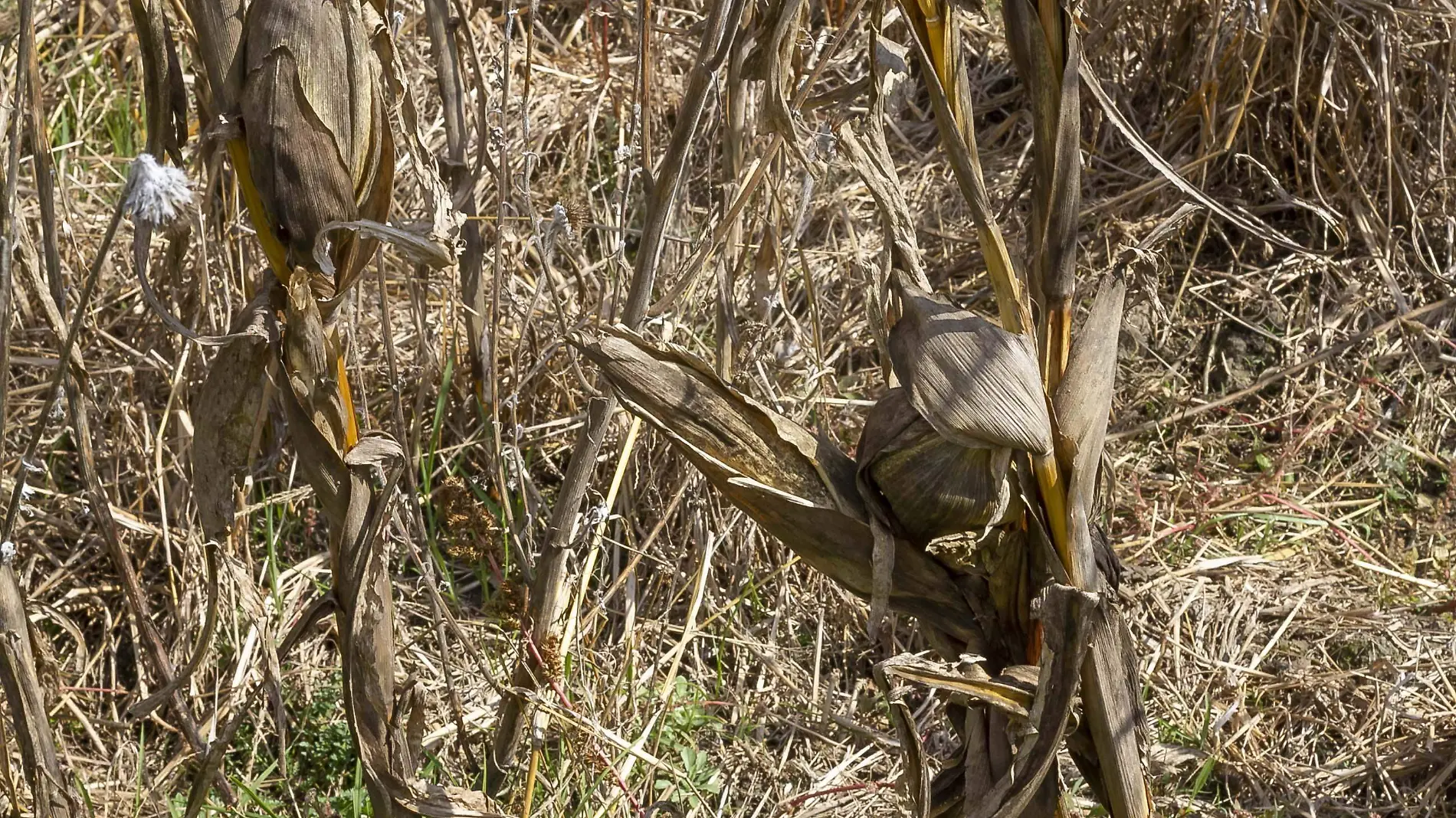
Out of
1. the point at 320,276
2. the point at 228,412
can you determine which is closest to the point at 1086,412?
the point at 320,276

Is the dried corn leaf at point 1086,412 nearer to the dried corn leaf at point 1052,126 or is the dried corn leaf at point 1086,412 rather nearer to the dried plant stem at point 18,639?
the dried corn leaf at point 1052,126

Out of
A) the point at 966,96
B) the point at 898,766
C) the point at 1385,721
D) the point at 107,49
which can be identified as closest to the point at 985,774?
the point at 966,96

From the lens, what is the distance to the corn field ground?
744mm

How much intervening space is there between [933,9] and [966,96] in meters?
0.05

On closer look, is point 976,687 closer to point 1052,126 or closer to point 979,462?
point 979,462

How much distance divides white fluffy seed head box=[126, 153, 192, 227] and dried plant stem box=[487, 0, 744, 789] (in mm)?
392

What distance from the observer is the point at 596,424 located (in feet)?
3.80

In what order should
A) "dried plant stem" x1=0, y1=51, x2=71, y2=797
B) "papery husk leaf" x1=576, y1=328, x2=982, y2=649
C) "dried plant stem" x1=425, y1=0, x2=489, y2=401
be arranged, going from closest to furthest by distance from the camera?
1. "papery husk leaf" x1=576, y1=328, x2=982, y2=649
2. "dried plant stem" x1=0, y1=51, x2=71, y2=797
3. "dried plant stem" x1=425, y1=0, x2=489, y2=401

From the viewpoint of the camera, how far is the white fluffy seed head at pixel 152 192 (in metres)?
0.71

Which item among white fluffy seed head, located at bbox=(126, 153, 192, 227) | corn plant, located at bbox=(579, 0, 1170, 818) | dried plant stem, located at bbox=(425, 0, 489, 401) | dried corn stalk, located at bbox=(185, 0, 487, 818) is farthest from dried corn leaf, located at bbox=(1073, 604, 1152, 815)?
dried plant stem, located at bbox=(425, 0, 489, 401)

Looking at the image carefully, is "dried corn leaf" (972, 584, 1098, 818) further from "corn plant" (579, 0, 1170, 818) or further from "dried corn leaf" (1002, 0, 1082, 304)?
"dried corn leaf" (1002, 0, 1082, 304)

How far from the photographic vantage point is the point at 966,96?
643mm

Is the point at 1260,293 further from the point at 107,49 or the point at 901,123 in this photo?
the point at 107,49

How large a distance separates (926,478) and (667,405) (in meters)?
0.16
